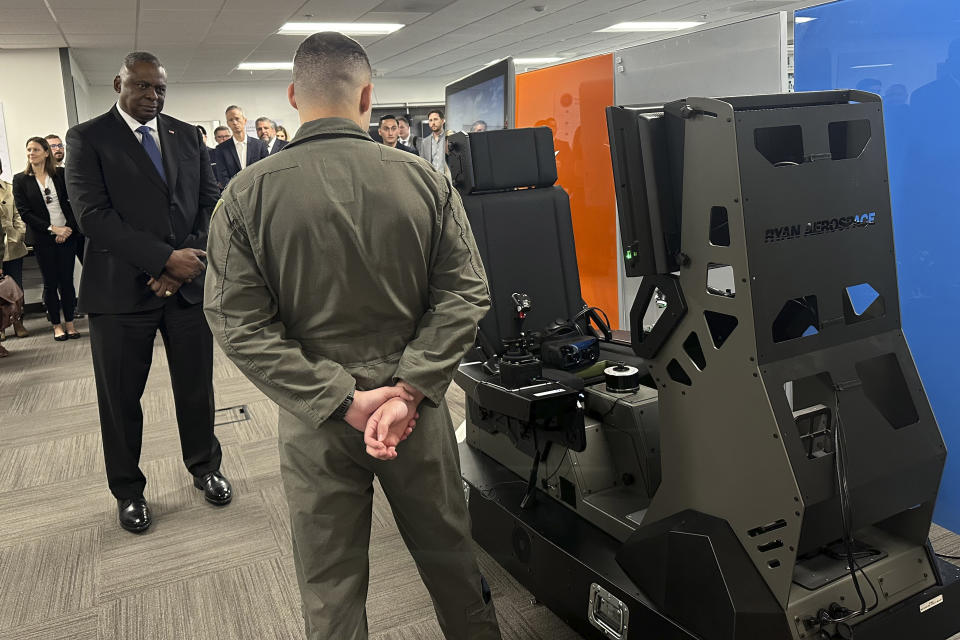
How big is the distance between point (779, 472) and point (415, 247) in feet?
2.70

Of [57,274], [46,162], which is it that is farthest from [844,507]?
[46,162]

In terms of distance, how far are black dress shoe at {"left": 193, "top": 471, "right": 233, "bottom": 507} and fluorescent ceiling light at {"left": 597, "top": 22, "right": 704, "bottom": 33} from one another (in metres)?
8.87

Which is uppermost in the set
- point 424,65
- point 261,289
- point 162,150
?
point 424,65

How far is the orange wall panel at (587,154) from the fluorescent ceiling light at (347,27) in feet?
17.0

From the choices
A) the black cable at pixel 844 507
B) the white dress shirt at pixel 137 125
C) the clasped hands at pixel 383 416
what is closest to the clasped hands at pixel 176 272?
the white dress shirt at pixel 137 125

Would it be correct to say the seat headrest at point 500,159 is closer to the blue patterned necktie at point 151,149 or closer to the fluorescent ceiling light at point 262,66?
the blue patterned necktie at point 151,149

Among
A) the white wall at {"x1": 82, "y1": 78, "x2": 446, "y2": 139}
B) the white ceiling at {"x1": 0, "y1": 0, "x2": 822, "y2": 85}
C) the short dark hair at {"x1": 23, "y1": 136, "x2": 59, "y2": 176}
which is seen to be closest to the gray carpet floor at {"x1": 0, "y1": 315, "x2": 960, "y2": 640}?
the short dark hair at {"x1": 23, "y1": 136, "x2": 59, "y2": 176}

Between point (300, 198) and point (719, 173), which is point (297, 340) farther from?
point (719, 173)

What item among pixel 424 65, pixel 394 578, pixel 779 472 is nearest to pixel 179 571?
pixel 394 578

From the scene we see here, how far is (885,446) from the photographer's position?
1.52 m

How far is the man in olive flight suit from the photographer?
136cm

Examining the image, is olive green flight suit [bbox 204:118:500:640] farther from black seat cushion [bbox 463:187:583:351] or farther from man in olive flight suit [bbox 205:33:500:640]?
black seat cushion [bbox 463:187:583:351]

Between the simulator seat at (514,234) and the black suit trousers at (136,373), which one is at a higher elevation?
the simulator seat at (514,234)

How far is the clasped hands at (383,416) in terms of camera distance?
135 cm
